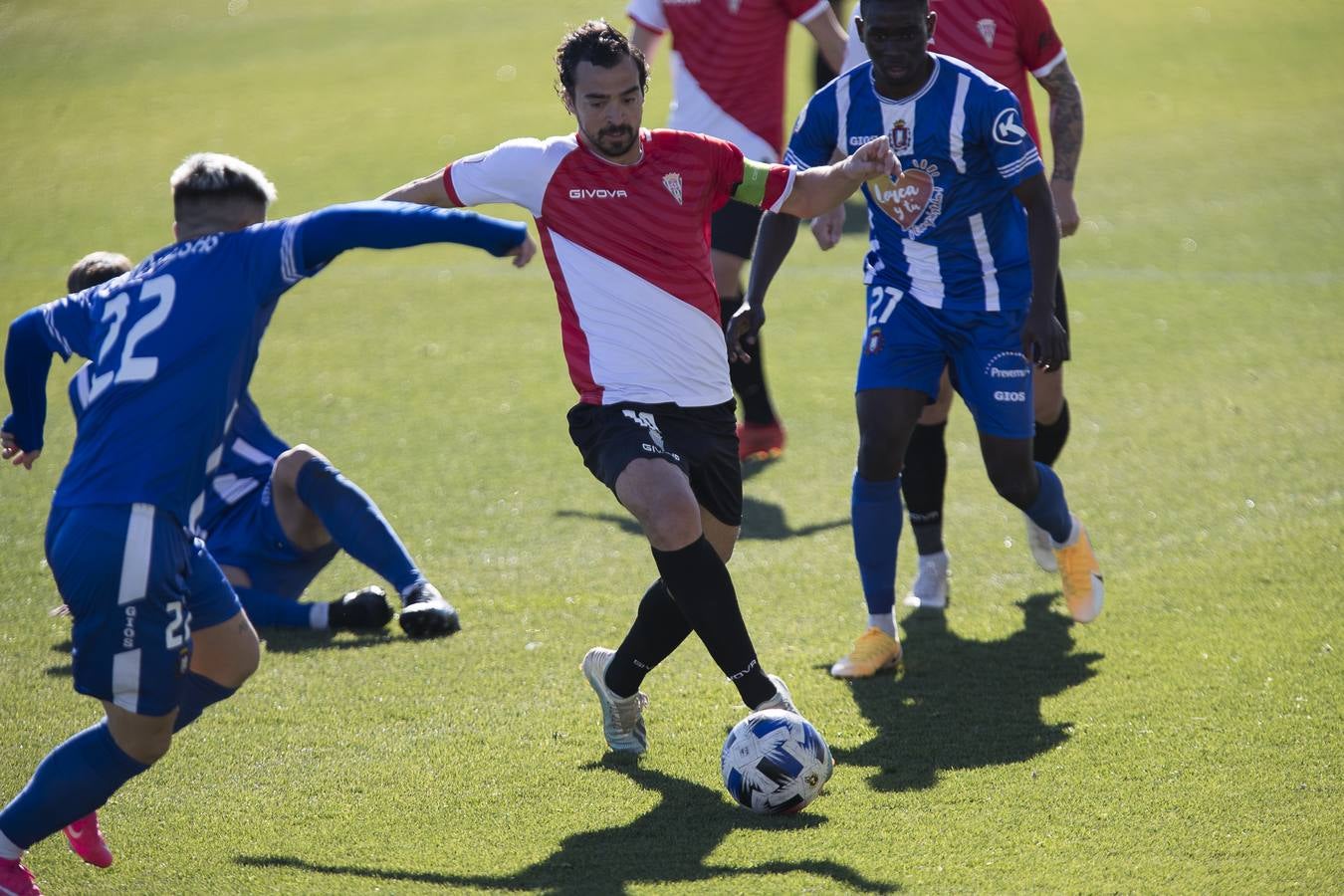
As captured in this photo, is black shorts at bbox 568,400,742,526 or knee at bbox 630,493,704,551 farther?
black shorts at bbox 568,400,742,526

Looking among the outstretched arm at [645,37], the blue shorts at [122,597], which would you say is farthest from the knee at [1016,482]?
the outstretched arm at [645,37]

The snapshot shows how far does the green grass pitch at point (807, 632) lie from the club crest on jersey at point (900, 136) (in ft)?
5.87

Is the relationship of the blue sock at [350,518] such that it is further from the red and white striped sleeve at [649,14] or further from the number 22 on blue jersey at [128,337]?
the red and white striped sleeve at [649,14]

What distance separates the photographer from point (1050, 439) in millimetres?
6707

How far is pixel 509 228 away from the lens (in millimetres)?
3941

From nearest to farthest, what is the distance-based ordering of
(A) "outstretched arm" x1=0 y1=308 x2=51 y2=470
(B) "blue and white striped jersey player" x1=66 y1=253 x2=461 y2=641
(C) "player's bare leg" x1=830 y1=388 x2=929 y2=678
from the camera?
(A) "outstretched arm" x1=0 y1=308 x2=51 y2=470 → (C) "player's bare leg" x1=830 y1=388 x2=929 y2=678 → (B) "blue and white striped jersey player" x1=66 y1=253 x2=461 y2=641

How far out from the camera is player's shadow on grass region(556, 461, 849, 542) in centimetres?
720

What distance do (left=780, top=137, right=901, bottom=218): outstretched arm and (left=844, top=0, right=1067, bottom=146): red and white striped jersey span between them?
1688 millimetres

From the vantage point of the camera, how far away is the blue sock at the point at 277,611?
19.9 feet

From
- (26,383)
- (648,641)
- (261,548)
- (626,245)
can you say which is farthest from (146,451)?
(261,548)

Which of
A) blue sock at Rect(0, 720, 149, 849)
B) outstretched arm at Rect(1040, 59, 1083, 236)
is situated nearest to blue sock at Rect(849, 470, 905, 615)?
outstretched arm at Rect(1040, 59, 1083, 236)

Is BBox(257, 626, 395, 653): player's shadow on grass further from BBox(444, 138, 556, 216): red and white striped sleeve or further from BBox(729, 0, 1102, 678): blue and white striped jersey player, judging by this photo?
BBox(444, 138, 556, 216): red and white striped sleeve

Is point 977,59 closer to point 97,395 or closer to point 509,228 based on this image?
point 509,228

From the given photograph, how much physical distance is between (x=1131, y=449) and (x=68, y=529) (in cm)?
566
